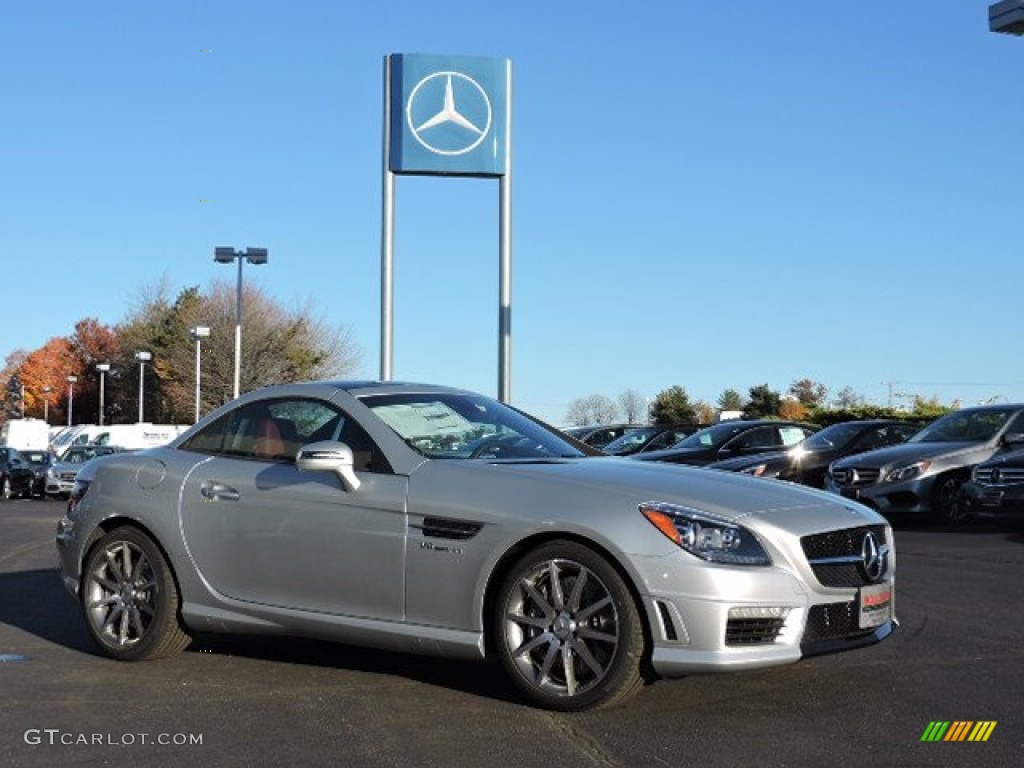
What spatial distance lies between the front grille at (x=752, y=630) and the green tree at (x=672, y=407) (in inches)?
2245

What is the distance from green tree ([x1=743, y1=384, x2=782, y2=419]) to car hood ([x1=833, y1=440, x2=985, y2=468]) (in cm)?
4201

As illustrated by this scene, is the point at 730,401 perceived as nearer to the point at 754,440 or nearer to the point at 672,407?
the point at 672,407

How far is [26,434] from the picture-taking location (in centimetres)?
5122

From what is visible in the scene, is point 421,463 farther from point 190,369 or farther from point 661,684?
point 190,369

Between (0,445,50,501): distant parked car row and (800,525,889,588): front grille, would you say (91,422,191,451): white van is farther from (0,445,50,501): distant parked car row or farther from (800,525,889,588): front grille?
(800,525,889,588): front grille

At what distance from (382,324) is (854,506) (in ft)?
52.4

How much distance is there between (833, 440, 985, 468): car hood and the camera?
15805mm

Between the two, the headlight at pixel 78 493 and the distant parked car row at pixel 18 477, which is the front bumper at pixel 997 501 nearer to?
the headlight at pixel 78 493

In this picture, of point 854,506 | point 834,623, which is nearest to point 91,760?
point 834,623

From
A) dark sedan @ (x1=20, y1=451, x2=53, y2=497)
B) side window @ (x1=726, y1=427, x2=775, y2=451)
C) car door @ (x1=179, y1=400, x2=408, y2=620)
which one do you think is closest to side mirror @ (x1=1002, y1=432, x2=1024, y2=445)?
side window @ (x1=726, y1=427, x2=775, y2=451)

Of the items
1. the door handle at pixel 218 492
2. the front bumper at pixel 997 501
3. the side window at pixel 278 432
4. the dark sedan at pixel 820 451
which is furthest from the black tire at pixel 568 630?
the dark sedan at pixel 820 451

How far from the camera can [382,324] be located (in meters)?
21.4

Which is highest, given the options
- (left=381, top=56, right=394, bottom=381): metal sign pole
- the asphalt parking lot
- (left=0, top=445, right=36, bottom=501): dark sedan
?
(left=381, top=56, right=394, bottom=381): metal sign pole

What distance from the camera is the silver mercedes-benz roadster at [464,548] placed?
519 cm
